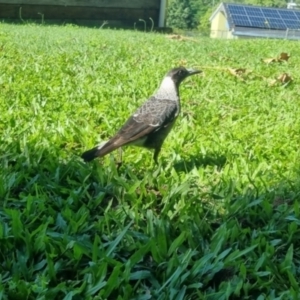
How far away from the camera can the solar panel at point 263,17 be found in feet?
54.2

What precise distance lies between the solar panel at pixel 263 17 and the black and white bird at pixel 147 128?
1241 cm

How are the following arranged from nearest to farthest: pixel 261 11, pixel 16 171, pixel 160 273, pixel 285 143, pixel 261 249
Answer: pixel 160 273 → pixel 261 249 → pixel 16 171 → pixel 285 143 → pixel 261 11

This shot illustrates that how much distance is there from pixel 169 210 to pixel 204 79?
3.27 metres

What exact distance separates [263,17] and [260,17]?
0.09m

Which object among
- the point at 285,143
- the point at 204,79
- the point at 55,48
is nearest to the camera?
the point at 285,143

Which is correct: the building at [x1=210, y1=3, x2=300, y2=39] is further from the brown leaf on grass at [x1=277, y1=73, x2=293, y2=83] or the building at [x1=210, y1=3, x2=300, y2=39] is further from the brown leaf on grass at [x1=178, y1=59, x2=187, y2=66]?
the brown leaf on grass at [x1=277, y1=73, x2=293, y2=83]

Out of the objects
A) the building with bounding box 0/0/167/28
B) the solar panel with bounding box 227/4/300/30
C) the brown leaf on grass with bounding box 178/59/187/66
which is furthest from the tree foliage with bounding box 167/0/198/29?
the brown leaf on grass with bounding box 178/59/187/66

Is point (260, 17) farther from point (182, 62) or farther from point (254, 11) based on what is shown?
point (182, 62)

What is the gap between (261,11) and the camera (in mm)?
18156

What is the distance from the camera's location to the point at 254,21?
16953 mm

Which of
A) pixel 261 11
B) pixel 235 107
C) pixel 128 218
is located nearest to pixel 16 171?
pixel 128 218

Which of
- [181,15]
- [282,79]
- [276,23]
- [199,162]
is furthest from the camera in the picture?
[276,23]

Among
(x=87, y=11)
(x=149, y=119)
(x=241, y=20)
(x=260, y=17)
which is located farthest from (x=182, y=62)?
(x=260, y=17)

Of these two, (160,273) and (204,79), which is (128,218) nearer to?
(160,273)
